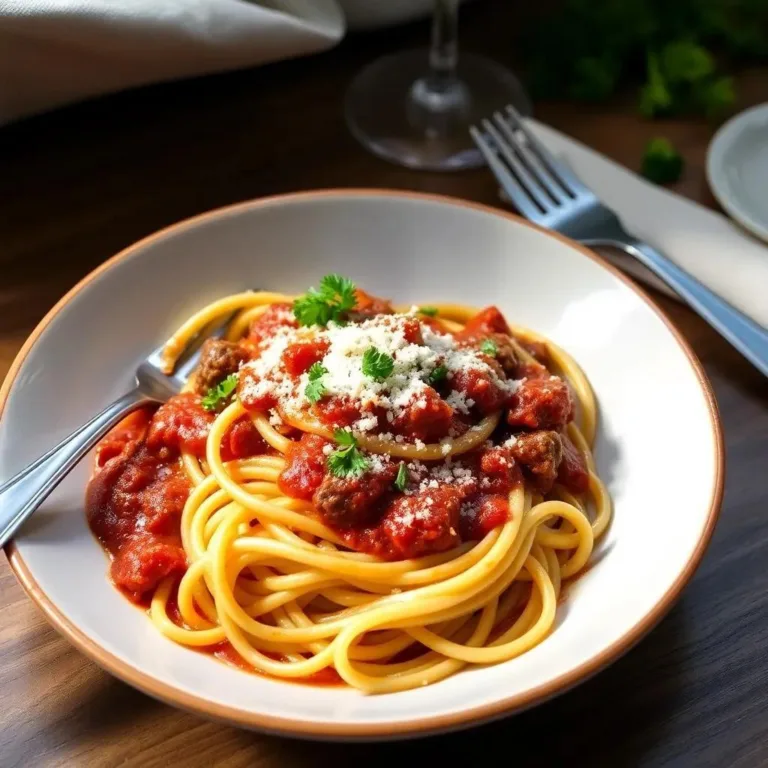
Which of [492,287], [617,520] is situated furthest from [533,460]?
[492,287]

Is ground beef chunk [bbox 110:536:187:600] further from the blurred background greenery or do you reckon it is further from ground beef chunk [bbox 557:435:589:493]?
the blurred background greenery

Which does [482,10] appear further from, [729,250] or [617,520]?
[617,520]

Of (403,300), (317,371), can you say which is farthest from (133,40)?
(317,371)

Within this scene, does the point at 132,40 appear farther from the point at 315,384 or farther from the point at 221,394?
the point at 315,384

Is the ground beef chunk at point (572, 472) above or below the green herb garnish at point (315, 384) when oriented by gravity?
below

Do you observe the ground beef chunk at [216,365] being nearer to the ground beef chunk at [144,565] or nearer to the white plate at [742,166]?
the ground beef chunk at [144,565]

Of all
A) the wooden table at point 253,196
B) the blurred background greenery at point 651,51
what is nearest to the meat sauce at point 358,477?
the wooden table at point 253,196
